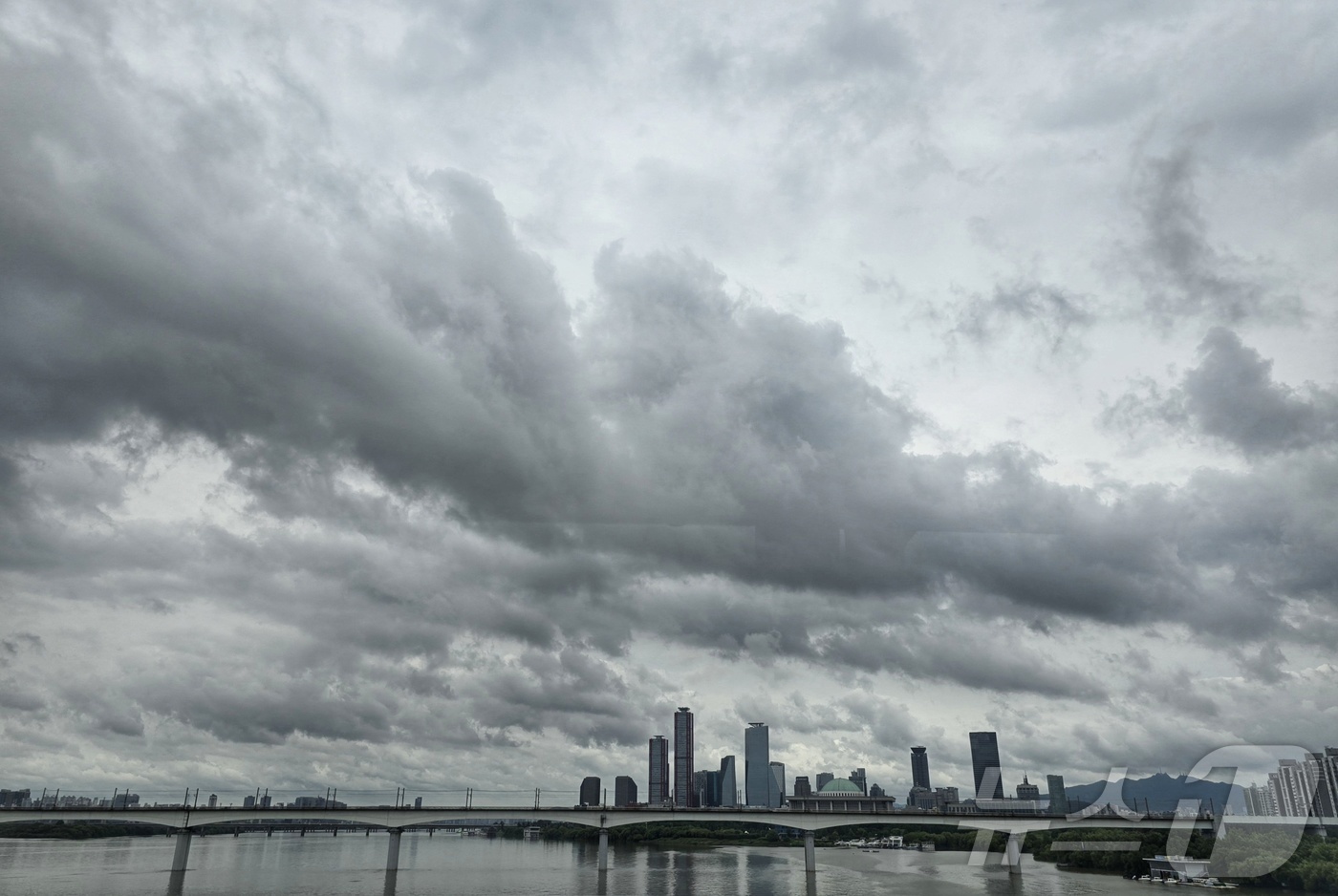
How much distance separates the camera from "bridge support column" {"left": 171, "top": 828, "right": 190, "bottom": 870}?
38781 mm

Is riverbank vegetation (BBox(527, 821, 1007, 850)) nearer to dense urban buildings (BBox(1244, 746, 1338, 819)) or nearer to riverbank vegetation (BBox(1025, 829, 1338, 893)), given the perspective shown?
riverbank vegetation (BBox(1025, 829, 1338, 893))

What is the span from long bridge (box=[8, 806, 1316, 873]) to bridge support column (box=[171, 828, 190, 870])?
5 cm

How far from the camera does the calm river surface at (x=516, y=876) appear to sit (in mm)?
30594

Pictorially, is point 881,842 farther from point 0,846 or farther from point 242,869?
point 0,846

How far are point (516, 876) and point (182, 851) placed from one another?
660 inches

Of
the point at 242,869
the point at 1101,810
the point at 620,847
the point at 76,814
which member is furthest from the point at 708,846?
the point at 76,814

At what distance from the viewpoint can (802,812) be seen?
46312 mm

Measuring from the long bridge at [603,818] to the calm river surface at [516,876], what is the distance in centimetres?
186

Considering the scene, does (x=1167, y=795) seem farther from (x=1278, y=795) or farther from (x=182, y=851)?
(x=182, y=851)

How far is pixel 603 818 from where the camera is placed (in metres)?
44.6

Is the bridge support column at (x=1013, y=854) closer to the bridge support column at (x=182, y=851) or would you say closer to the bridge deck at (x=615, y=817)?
the bridge deck at (x=615, y=817)

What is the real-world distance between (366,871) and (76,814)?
14189 millimetres

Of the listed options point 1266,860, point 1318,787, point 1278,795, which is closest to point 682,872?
point 1266,860

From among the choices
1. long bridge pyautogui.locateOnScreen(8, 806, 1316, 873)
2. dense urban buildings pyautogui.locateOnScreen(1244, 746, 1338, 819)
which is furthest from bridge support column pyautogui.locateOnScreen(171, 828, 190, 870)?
dense urban buildings pyautogui.locateOnScreen(1244, 746, 1338, 819)
